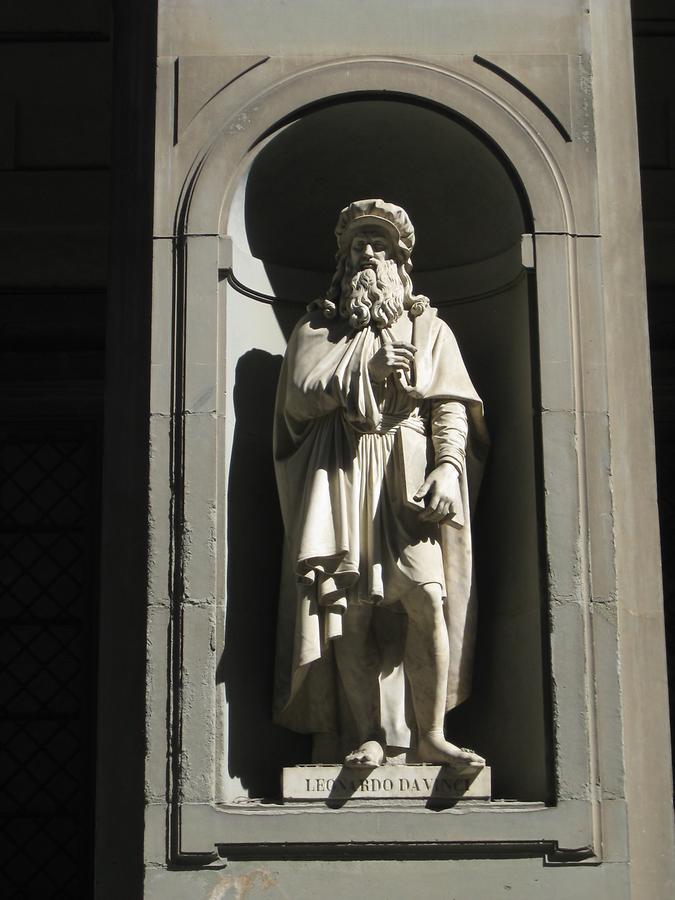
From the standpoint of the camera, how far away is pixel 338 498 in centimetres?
1041

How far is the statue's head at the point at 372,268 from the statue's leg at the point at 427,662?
1.59 metres

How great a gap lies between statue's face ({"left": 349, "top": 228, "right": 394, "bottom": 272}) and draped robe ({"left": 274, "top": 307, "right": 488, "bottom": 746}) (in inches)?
15.9

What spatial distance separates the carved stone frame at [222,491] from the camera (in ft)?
32.3

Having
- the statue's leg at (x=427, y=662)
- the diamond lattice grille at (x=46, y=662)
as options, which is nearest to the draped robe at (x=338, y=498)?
the statue's leg at (x=427, y=662)

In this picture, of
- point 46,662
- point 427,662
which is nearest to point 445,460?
point 427,662

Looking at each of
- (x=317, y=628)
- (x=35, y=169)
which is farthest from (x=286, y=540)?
(x=35, y=169)

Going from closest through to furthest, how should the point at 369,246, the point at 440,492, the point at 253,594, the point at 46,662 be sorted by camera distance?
the point at 440,492, the point at 253,594, the point at 369,246, the point at 46,662

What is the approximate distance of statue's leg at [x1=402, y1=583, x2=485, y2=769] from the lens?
33.6 ft

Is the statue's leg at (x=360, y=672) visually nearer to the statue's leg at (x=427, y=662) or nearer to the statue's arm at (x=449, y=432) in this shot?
the statue's leg at (x=427, y=662)

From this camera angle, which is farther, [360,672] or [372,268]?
[372,268]

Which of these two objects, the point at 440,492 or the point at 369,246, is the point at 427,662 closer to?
the point at 440,492

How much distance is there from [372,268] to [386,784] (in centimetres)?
283

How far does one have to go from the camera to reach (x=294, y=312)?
11.7 metres

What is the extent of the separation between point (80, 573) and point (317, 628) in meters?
3.55
